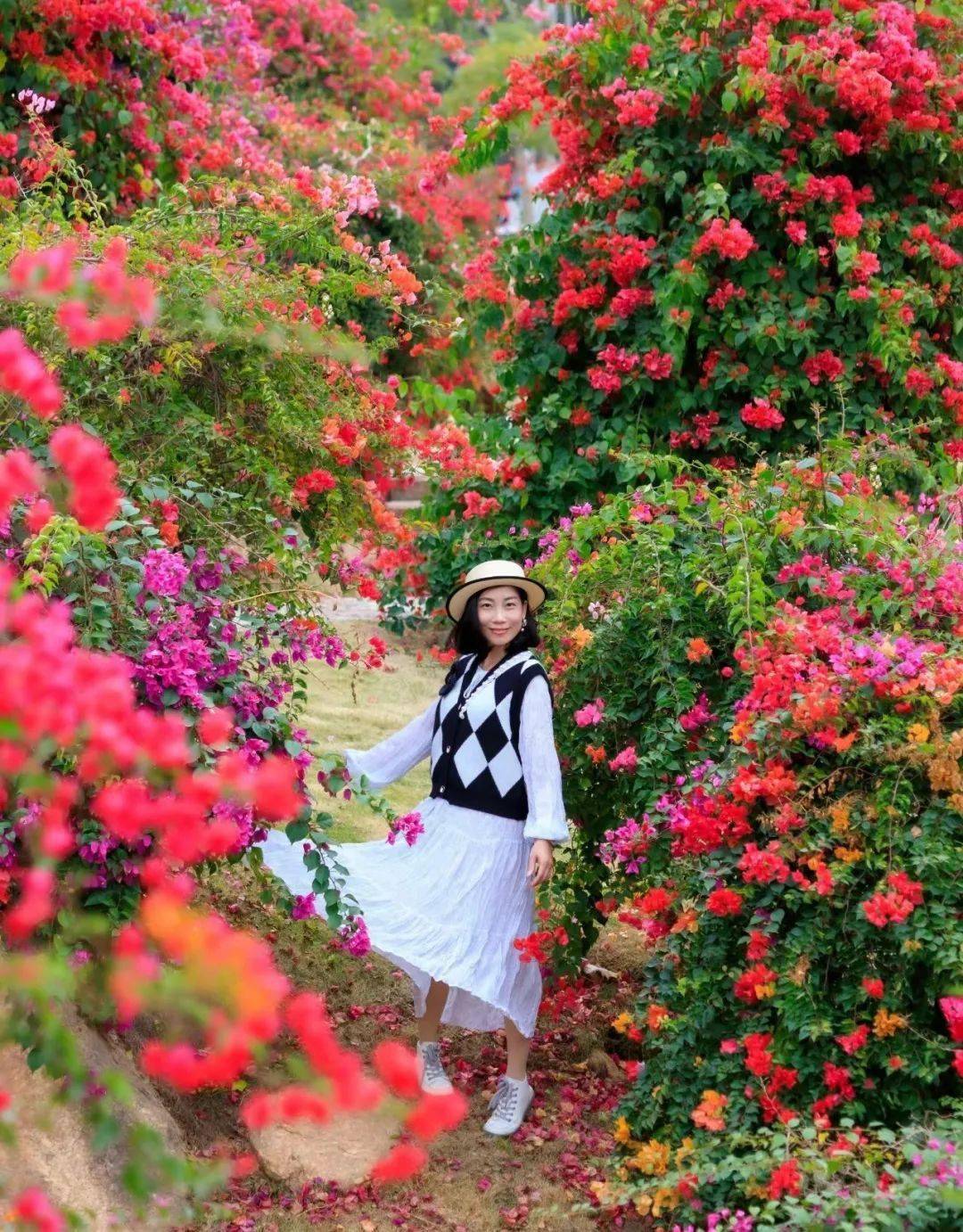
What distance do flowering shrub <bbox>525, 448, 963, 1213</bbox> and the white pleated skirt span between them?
168mm

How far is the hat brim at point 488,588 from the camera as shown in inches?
162

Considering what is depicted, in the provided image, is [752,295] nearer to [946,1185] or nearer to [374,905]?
[374,905]

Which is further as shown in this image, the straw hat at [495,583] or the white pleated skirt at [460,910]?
the straw hat at [495,583]

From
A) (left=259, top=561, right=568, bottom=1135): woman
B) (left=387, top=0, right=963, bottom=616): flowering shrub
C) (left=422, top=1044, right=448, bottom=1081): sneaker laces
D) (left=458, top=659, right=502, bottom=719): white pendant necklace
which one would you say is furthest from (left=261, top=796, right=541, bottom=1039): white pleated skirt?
(left=387, top=0, right=963, bottom=616): flowering shrub

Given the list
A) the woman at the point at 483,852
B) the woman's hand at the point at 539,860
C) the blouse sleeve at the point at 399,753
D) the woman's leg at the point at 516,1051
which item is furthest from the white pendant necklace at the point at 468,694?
the woman's leg at the point at 516,1051

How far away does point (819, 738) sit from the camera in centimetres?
323

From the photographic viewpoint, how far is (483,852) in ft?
13.2

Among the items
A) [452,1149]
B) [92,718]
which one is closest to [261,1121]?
[92,718]

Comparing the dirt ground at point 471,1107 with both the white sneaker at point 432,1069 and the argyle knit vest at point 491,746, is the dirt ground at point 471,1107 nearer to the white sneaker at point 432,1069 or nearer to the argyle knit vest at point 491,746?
the white sneaker at point 432,1069

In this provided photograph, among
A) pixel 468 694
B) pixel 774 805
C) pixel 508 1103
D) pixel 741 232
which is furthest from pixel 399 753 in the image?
pixel 741 232

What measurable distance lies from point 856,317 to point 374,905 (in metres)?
3.20

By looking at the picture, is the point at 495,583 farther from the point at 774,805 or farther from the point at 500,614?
the point at 774,805

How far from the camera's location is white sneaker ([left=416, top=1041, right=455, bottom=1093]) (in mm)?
4062

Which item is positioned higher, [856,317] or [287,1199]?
[856,317]
